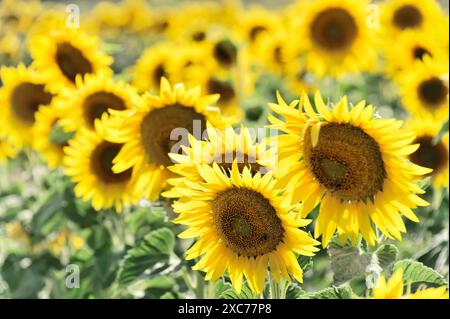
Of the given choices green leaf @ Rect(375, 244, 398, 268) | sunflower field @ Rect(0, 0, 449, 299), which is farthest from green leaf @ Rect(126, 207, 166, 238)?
green leaf @ Rect(375, 244, 398, 268)

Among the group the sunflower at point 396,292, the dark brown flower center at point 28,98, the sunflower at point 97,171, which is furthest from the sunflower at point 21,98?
the sunflower at point 396,292

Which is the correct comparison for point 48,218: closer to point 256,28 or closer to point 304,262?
point 304,262

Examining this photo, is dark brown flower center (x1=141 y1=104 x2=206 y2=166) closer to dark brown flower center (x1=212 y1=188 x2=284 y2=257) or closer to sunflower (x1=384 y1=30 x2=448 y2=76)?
dark brown flower center (x1=212 y1=188 x2=284 y2=257)

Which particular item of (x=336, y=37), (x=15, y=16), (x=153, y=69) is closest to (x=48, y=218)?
(x=153, y=69)

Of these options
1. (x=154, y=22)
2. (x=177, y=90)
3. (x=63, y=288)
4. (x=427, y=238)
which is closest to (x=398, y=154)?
(x=177, y=90)

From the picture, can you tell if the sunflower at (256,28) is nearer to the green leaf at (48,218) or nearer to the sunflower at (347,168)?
the green leaf at (48,218)

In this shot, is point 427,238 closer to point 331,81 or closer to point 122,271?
point 331,81
